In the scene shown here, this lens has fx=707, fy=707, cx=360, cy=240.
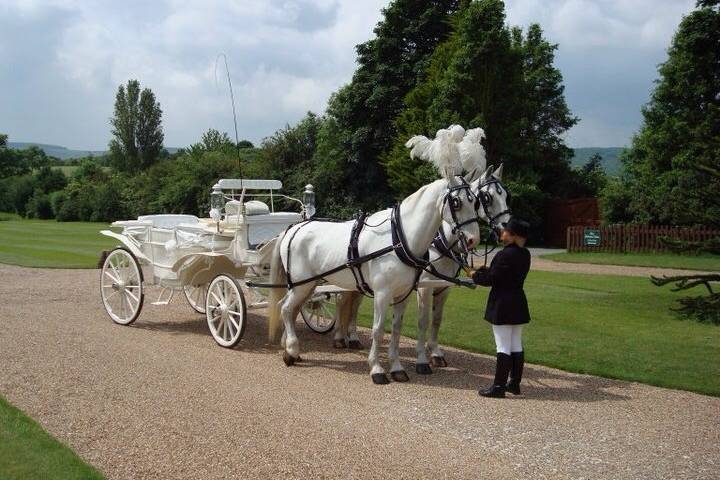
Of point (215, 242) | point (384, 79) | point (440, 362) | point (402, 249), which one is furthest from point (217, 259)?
point (384, 79)

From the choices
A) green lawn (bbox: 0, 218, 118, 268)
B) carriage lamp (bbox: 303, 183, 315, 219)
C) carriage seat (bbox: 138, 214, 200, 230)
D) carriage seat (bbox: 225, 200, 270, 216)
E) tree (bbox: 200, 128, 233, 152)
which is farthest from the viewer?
tree (bbox: 200, 128, 233, 152)

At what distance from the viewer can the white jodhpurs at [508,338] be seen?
721cm

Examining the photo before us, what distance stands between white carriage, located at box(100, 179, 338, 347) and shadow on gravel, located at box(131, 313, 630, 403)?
406 mm

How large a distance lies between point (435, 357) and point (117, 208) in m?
54.1

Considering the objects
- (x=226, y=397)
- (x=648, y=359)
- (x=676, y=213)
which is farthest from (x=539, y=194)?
(x=226, y=397)

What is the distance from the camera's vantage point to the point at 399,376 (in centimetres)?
788

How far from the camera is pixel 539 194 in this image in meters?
32.0

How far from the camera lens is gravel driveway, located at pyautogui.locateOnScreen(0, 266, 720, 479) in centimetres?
524

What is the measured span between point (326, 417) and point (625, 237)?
2454 centimetres

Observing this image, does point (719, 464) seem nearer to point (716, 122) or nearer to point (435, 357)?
point (435, 357)

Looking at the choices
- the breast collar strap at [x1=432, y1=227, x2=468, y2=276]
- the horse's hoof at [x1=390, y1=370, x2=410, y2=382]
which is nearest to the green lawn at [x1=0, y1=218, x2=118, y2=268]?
the breast collar strap at [x1=432, y1=227, x2=468, y2=276]

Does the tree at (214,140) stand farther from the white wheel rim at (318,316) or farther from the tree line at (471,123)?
the white wheel rim at (318,316)

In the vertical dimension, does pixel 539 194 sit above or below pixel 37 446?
above

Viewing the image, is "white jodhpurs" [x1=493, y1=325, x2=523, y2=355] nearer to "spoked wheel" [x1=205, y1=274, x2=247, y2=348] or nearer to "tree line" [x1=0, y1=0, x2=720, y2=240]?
"spoked wheel" [x1=205, y1=274, x2=247, y2=348]
